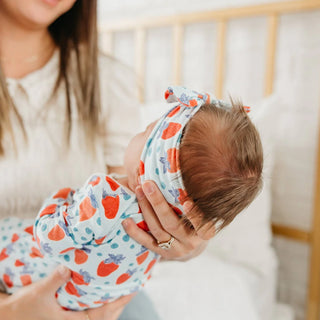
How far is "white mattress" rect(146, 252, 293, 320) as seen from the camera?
→ 3.62 feet

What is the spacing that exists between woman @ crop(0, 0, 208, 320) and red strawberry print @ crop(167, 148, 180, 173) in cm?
20

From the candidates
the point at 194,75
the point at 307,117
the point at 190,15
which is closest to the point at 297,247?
the point at 307,117

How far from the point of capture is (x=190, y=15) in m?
1.62

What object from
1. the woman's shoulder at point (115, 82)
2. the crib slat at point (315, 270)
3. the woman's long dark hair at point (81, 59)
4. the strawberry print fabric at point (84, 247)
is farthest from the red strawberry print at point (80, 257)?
the crib slat at point (315, 270)

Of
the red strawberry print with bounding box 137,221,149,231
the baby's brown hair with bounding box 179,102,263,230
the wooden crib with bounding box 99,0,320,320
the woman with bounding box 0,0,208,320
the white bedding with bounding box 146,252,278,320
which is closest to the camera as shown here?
the baby's brown hair with bounding box 179,102,263,230

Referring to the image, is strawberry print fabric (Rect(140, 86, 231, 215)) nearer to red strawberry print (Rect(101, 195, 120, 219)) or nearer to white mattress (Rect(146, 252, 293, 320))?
red strawberry print (Rect(101, 195, 120, 219))

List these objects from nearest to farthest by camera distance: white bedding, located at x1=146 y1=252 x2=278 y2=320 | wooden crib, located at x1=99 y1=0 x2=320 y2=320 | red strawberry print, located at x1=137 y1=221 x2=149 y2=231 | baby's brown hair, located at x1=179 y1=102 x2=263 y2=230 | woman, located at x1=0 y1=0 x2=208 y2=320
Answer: baby's brown hair, located at x1=179 y1=102 x2=263 y2=230, red strawberry print, located at x1=137 y1=221 x2=149 y2=231, woman, located at x1=0 y1=0 x2=208 y2=320, white bedding, located at x1=146 y1=252 x2=278 y2=320, wooden crib, located at x1=99 y1=0 x2=320 y2=320

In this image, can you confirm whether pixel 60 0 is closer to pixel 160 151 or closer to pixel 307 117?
pixel 160 151

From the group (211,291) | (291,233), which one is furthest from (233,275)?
(291,233)

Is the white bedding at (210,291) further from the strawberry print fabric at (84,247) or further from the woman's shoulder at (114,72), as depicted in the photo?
the woman's shoulder at (114,72)

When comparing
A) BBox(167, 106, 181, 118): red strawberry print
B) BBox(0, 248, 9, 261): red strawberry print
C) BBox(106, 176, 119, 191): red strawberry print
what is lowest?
BBox(0, 248, 9, 261): red strawberry print

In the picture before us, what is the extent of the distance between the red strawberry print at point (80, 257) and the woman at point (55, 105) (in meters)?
0.13

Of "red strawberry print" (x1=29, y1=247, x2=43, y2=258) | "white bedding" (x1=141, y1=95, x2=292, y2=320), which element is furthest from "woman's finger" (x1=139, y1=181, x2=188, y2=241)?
"white bedding" (x1=141, y1=95, x2=292, y2=320)

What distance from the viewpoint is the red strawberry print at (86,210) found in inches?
26.2
